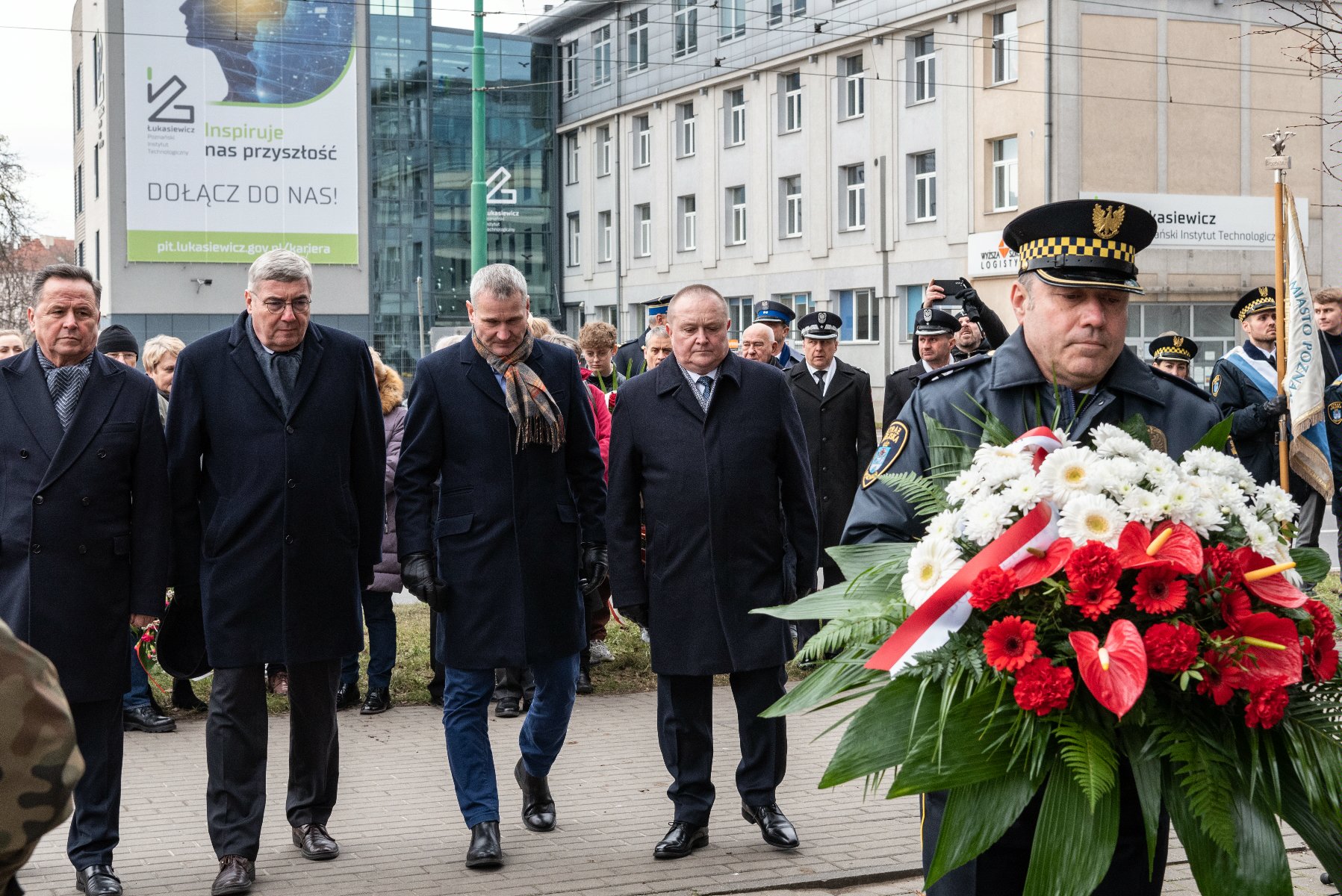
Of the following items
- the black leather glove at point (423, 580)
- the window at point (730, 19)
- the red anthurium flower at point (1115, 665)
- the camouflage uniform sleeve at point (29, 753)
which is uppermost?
the window at point (730, 19)

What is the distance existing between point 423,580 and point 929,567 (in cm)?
344

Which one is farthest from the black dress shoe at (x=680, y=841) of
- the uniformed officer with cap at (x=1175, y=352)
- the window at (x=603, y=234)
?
the window at (x=603, y=234)

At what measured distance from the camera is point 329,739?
603 centimetres

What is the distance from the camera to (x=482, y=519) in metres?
6.09

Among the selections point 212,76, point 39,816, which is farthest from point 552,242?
point 39,816

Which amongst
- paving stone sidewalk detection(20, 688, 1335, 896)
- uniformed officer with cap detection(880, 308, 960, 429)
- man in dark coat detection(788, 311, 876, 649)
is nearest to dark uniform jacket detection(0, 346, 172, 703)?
paving stone sidewalk detection(20, 688, 1335, 896)

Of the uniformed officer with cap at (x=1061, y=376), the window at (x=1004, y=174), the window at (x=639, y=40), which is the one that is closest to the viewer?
the uniformed officer with cap at (x=1061, y=376)

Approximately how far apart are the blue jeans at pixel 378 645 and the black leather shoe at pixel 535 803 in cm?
250

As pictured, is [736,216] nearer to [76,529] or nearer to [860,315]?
[860,315]

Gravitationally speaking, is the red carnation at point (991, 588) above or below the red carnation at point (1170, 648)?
above

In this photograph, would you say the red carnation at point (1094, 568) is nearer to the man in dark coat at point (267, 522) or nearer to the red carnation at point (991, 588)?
the red carnation at point (991, 588)

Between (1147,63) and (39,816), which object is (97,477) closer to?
(39,816)

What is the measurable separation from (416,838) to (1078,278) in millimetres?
3748

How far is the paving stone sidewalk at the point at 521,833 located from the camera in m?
5.52
